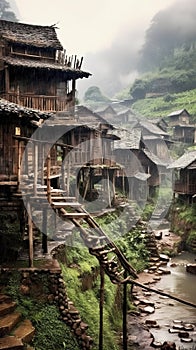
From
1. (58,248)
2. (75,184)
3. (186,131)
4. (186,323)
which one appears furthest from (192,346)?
(186,131)

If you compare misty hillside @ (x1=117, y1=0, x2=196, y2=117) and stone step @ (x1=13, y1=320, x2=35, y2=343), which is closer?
stone step @ (x1=13, y1=320, x2=35, y2=343)

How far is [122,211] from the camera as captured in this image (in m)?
32.9

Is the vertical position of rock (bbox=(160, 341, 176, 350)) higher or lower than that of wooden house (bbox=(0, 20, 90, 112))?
lower

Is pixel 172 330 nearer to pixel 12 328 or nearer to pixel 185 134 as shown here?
pixel 12 328

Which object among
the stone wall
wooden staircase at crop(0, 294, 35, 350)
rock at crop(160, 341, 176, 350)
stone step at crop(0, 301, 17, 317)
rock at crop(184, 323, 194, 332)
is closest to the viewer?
wooden staircase at crop(0, 294, 35, 350)

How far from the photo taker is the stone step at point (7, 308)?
12.1 metres

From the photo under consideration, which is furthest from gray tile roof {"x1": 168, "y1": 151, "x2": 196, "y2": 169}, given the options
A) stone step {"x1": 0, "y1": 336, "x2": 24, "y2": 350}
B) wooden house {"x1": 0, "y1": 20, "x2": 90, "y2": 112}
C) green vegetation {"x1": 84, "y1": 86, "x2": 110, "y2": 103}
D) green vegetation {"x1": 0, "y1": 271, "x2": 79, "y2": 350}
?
green vegetation {"x1": 84, "y1": 86, "x2": 110, "y2": 103}

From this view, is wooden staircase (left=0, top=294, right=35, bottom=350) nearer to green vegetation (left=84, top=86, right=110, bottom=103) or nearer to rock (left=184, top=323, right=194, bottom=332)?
rock (left=184, top=323, right=194, bottom=332)

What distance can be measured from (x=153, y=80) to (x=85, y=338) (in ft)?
259

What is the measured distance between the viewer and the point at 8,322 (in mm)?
11617

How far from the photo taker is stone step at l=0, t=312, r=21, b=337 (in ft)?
36.9

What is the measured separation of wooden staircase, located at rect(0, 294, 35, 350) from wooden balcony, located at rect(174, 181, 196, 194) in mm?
28787

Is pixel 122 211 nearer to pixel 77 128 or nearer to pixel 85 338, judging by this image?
pixel 77 128

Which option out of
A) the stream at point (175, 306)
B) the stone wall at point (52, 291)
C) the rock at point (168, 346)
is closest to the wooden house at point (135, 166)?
the stream at point (175, 306)
